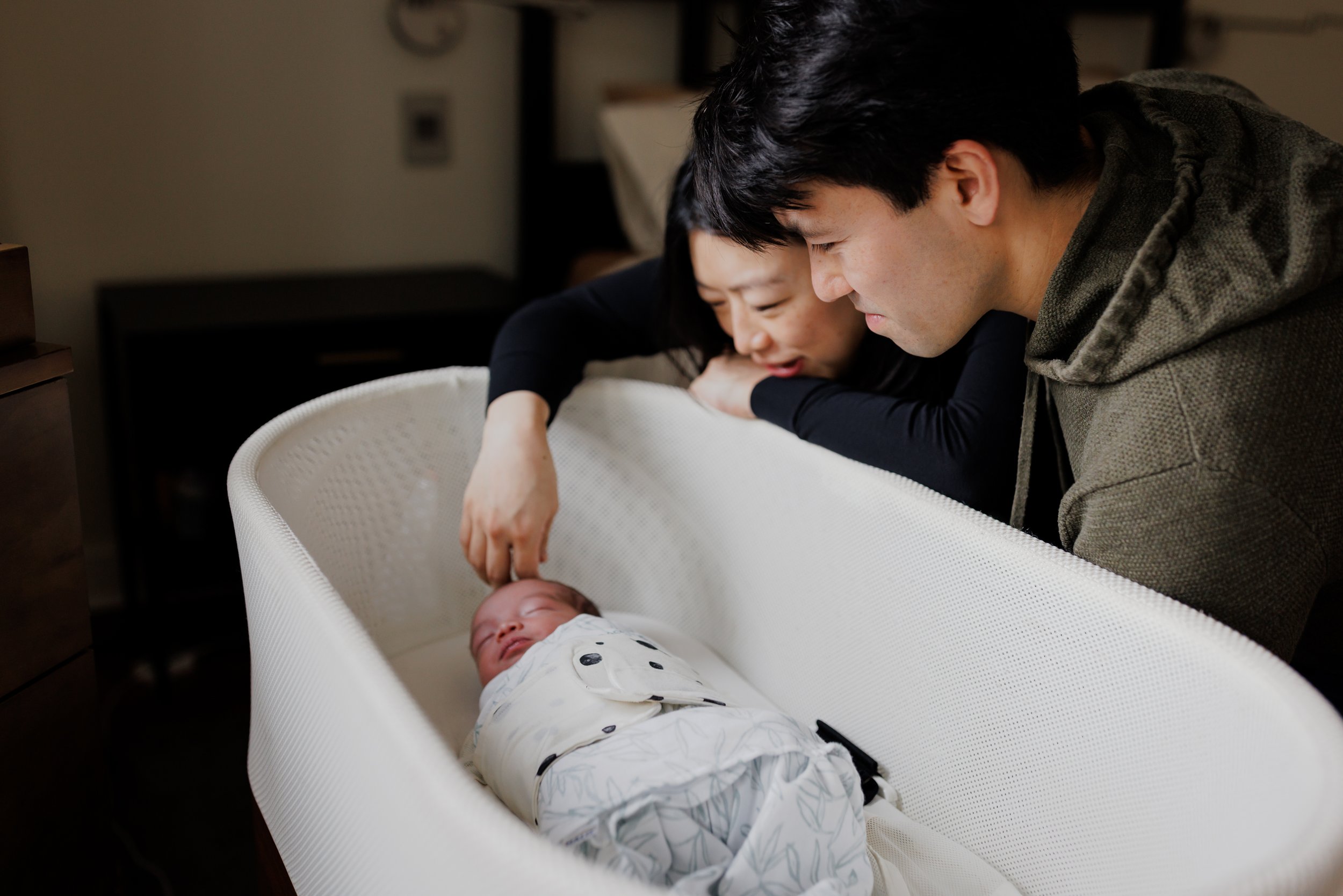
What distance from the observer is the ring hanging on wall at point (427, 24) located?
177 cm

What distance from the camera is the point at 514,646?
100 centimetres

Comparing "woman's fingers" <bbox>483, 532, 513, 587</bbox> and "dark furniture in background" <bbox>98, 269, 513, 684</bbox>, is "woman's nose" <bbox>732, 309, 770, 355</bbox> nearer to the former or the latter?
"woman's fingers" <bbox>483, 532, 513, 587</bbox>

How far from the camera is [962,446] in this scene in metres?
0.89

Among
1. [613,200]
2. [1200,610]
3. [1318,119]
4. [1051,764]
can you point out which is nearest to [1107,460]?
[1200,610]

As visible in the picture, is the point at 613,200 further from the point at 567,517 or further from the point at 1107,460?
the point at 1107,460

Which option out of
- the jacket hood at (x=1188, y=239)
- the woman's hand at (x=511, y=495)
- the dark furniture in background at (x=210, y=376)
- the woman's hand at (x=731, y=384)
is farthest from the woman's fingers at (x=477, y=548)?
the dark furniture in background at (x=210, y=376)

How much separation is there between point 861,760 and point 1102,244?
0.50 metres

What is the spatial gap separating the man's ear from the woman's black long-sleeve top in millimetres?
201

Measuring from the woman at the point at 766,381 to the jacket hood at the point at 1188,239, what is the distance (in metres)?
0.13

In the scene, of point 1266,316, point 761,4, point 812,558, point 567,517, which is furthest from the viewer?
point 567,517

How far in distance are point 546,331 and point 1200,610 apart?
692 millimetres

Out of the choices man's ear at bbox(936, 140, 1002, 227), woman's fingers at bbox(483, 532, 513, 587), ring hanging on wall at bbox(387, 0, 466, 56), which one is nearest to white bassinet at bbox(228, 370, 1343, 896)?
woman's fingers at bbox(483, 532, 513, 587)

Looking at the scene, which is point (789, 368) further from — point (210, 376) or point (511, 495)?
point (210, 376)

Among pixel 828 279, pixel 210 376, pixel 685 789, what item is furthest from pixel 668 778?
pixel 210 376
